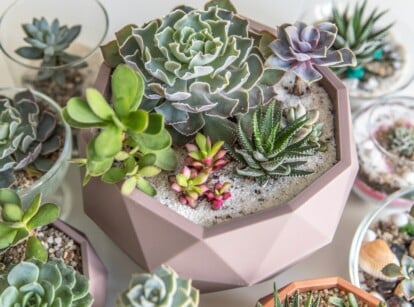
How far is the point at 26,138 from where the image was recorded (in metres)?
0.90

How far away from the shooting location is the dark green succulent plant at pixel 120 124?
2.17 feet

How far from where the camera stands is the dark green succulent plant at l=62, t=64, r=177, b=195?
0.66 meters

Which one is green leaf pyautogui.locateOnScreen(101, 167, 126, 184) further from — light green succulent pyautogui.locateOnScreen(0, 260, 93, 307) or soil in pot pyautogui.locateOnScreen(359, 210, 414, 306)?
Result: soil in pot pyautogui.locateOnScreen(359, 210, 414, 306)

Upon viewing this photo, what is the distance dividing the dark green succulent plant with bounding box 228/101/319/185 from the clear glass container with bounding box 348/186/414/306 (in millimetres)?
176

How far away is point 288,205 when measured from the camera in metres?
0.75

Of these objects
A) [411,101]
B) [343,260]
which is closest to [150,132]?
[343,260]

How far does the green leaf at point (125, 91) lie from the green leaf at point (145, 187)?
93 mm

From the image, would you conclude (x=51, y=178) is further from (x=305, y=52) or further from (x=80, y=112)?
(x=305, y=52)

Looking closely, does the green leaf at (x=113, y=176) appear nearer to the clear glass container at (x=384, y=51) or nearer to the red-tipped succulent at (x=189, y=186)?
the red-tipped succulent at (x=189, y=186)

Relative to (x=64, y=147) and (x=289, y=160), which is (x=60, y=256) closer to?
(x=64, y=147)

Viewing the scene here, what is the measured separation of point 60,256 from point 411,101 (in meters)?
0.58

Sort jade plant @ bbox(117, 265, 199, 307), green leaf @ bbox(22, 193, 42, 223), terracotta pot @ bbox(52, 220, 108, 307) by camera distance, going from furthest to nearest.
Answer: terracotta pot @ bbox(52, 220, 108, 307) → green leaf @ bbox(22, 193, 42, 223) → jade plant @ bbox(117, 265, 199, 307)

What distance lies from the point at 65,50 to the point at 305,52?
47 cm

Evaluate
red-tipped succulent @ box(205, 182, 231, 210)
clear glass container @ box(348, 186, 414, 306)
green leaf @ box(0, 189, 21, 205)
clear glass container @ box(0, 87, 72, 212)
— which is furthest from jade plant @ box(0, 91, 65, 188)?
clear glass container @ box(348, 186, 414, 306)
